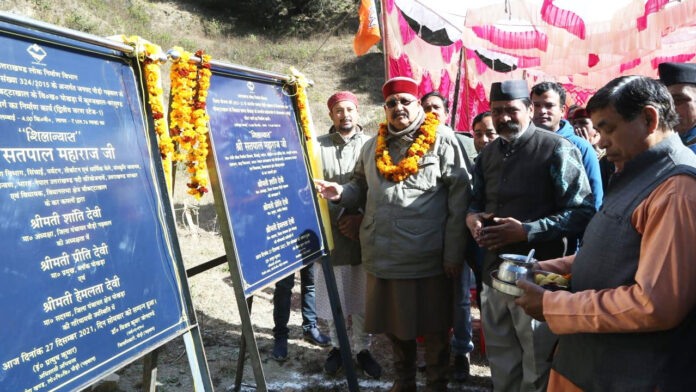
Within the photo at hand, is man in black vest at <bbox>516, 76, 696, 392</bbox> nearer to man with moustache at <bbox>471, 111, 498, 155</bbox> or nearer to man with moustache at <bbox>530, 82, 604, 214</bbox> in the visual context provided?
man with moustache at <bbox>530, 82, 604, 214</bbox>

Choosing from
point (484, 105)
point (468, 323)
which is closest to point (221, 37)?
point (484, 105)

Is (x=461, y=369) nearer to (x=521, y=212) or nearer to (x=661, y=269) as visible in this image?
(x=521, y=212)

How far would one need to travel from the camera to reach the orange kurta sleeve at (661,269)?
4.50 feet

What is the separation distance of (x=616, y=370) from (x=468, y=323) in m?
2.26

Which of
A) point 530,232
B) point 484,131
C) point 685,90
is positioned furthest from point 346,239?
point 685,90

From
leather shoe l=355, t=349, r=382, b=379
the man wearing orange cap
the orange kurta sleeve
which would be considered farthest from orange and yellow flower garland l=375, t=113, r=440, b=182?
the orange kurta sleeve

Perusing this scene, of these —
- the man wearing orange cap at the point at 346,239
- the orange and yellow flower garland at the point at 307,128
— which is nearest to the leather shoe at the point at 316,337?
the man wearing orange cap at the point at 346,239

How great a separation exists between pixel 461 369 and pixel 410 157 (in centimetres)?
174

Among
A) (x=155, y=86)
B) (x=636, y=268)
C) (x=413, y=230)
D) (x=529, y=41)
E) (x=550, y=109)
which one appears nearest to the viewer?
(x=636, y=268)

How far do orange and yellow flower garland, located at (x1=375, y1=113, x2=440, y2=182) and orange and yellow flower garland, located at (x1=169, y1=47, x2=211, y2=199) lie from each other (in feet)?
4.02

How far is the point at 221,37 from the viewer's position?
25688 mm

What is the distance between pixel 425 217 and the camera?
122 inches

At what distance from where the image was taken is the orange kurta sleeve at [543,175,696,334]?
137 centimetres

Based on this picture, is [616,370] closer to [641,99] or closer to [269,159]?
[641,99]
